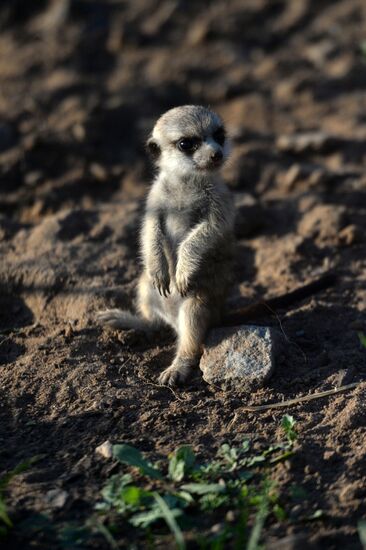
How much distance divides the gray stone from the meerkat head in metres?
0.94

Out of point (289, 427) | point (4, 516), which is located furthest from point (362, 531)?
point (4, 516)

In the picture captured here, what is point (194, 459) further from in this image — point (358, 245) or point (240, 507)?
point (358, 245)

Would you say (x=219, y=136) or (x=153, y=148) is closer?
(x=219, y=136)

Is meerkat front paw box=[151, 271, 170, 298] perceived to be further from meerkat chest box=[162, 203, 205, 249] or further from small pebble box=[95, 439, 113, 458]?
small pebble box=[95, 439, 113, 458]

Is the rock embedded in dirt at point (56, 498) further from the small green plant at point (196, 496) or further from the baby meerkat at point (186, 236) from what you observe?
the baby meerkat at point (186, 236)

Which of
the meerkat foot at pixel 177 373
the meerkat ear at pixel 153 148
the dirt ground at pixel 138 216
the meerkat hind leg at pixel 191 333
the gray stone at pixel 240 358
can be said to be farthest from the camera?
the meerkat ear at pixel 153 148

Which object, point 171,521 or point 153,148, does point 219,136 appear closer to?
point 153,148

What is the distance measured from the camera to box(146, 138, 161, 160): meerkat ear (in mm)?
4363

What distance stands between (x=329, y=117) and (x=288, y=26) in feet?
5.13

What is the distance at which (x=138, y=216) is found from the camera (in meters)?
5.14

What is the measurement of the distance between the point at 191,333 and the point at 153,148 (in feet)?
3.86

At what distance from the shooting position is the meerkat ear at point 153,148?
14.3 feet

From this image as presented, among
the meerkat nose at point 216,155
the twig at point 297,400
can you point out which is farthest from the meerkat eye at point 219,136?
the twig at point 297,400

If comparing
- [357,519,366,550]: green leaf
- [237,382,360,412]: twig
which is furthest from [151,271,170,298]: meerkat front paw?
[357,519,366,550]: green leaf
